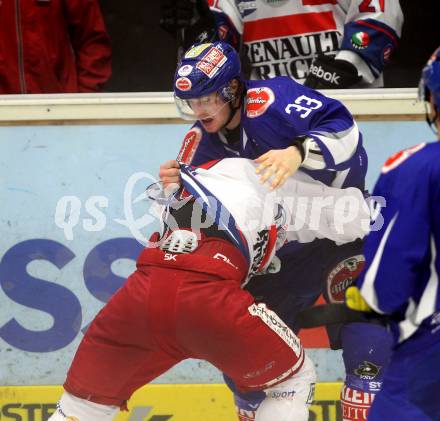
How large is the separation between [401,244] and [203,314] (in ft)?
3.15

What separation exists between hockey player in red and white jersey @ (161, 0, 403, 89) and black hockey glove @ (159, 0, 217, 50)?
278mm

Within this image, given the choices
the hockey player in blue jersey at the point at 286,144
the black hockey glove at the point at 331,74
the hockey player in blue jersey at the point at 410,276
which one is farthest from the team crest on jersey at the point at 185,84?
the hockey player in blue jersey at the point at 410,276

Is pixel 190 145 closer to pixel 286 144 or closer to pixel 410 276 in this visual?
pixel 286 144

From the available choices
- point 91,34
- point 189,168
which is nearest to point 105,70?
point 91,34

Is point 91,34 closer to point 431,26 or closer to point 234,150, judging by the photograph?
point 234,150

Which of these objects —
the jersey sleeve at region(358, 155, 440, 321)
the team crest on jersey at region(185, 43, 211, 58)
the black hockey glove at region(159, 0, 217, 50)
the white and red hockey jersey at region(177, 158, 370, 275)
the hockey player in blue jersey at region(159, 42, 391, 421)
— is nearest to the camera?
the jersey sleeve at region(358, 155, 440, 321)

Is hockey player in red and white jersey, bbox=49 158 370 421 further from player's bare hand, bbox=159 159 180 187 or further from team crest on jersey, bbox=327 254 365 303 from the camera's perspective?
team crest on jersey, bbox=327 254 365 303

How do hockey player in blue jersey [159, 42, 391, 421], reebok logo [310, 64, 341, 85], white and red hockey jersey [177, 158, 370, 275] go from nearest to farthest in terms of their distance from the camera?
white and red hockey jersey [177, 158, 370, 275] < hockey player in blue jersey [159, 42, 391, 421] < reebok logo [310, 64, 341, 85]

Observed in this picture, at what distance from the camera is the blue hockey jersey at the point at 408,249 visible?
2270mm

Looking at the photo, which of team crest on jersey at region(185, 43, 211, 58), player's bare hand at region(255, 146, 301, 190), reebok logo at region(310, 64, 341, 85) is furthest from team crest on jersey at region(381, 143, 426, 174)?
reebok logo at region(310, 64, 341, 85)

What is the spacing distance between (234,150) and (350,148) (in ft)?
1.49

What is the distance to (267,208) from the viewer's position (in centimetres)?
337

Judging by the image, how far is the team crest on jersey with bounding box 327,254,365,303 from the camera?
3.76 metres

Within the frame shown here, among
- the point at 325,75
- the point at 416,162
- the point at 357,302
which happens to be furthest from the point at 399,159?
the point at 325,75
